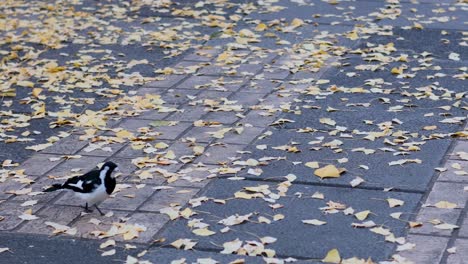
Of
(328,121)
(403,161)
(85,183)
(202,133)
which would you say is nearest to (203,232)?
(85,183)

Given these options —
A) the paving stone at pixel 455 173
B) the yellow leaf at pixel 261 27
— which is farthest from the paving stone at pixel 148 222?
the yellow leaf at pixel 261 27

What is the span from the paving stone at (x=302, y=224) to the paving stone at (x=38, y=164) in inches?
53.9

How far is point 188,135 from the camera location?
7957mm

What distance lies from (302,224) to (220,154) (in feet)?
4.99

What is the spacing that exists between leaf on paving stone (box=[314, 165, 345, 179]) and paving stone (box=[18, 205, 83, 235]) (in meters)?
1.72

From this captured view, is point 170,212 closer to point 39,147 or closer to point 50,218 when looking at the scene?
point 50,218

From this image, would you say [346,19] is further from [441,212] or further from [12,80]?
[441,212]

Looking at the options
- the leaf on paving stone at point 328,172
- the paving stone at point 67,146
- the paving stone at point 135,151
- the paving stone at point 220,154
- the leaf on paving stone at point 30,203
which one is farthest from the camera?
the paving stone at point 67,146

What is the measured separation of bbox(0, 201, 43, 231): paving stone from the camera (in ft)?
20.5

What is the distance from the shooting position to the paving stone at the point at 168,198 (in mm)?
6453

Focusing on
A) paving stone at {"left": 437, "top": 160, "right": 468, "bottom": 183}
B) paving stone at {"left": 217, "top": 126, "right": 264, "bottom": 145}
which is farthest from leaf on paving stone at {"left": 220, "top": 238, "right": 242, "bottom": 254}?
paving stone at {"left": 217, "top": 126, "right": 264, "bottom": 145}

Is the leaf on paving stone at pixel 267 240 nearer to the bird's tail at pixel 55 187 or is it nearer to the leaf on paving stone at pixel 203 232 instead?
the leaf on paving stone at pixel 203 232

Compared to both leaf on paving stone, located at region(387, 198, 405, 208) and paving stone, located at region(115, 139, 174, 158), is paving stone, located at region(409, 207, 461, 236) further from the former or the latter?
paving stone, located at region(115, 139, 174, 158)

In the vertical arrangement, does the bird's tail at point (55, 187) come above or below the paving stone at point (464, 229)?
above
